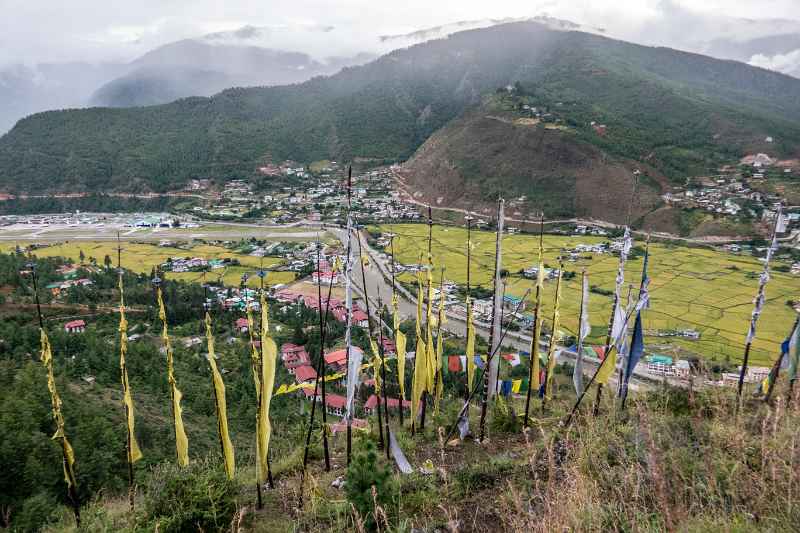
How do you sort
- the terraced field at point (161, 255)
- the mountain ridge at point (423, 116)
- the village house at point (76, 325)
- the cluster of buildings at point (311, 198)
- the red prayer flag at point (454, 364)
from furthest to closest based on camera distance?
the mountain ridge at point (423, 116) → the cluster of buildings at point (311, 198) → the terraced field at point (161, 255) → the village house at point (76, 325) → the red prayer flag at point (454, 364)

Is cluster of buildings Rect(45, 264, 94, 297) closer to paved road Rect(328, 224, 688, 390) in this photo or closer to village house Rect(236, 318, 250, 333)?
village house Rect(236, 318, 250, 333)

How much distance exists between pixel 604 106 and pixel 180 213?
70869mm

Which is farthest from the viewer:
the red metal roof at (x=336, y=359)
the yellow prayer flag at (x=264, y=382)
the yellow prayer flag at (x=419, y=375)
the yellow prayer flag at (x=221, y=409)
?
the red metal roof at (x=336, y=359)

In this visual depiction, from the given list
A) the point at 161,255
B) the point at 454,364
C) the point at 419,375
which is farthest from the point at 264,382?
the point at 161,255

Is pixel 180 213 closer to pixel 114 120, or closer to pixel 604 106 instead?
pixel 114 120

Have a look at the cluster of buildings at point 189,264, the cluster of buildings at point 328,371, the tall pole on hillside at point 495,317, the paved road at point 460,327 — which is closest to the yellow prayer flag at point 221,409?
the tall pole on hillside at point 495,317

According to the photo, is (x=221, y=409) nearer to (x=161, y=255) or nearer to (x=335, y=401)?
(x=335, y=401)

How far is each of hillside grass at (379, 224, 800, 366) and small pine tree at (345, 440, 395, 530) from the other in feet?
30.0

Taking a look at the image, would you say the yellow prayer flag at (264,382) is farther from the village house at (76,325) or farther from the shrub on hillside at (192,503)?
the village house at (76,325)

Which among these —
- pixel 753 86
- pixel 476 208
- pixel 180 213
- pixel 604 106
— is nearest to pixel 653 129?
pixel 604 106

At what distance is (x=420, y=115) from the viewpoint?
4215 inches

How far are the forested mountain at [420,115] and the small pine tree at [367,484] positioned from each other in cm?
5691

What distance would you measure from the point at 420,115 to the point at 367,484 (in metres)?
111

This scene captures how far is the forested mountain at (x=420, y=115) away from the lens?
200 ft
